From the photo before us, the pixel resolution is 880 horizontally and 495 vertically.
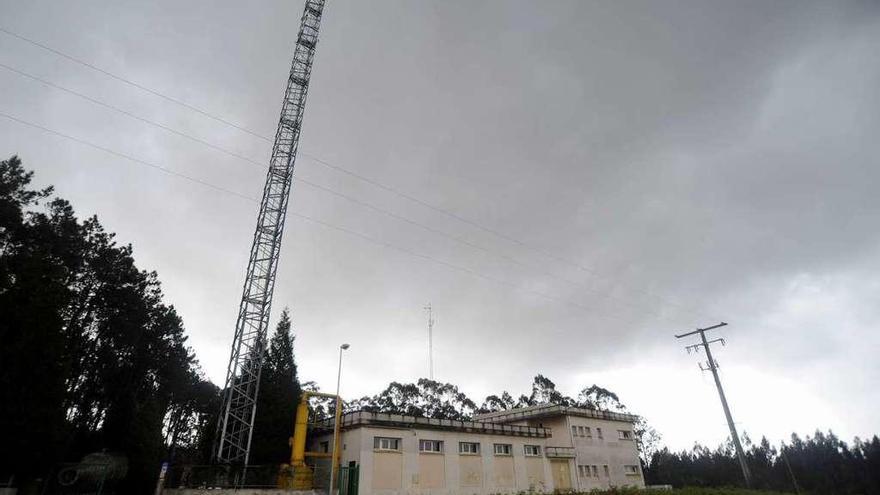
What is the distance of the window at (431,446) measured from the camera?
32.0 meters

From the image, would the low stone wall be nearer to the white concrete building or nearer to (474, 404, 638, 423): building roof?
the white concrete building

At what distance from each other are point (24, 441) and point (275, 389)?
13.9m

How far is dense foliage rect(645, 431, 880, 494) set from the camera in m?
64.9

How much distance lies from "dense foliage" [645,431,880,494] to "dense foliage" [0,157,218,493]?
58061 millimetres

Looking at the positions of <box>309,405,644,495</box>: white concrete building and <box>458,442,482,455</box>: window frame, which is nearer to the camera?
<box>309,405,644,495</box>: white concrete building

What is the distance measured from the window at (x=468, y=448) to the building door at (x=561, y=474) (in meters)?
9.07

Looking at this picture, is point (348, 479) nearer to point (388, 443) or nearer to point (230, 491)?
point (388, 443)

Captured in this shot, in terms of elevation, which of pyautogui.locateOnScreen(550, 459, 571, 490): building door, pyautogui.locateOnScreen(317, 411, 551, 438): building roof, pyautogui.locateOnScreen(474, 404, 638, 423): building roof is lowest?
pyautogui.locateOnScreen(550, 459, 571, 490): building door

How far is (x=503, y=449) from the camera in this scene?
121ft

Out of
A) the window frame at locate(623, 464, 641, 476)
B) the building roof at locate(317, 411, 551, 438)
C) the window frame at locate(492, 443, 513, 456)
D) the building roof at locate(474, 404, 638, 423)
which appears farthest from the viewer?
the window frame at locate(623, 464, 641, 476)

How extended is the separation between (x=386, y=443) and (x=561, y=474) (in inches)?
731

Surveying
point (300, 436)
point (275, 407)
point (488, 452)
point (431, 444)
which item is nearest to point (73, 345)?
point (275, 407)

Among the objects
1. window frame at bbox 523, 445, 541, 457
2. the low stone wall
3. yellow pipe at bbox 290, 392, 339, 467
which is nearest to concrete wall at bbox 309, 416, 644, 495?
window frame at bbox 523, 445, 541, 457

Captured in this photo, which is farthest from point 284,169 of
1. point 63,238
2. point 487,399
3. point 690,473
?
point 690,473
